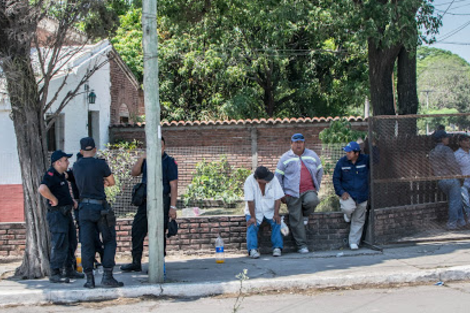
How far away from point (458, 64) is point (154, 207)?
9522 cm

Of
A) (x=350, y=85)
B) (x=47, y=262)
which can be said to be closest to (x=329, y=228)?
(x=47, y=262)

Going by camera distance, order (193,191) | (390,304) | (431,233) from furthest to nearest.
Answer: (193,191) < (431,233) < (390,304)

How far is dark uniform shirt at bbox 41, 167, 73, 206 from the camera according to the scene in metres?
6.80

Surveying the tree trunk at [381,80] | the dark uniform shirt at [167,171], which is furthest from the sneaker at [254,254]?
the tree trunk at [381,80]

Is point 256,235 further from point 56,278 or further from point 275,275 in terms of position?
point 56,278

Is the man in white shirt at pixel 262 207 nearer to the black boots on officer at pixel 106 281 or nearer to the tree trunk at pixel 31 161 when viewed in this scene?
Answer: the black boots on officer at pixel 106 281

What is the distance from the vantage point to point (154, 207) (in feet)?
21.6

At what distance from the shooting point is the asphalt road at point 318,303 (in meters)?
5.72

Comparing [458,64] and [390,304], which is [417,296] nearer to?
[390,304]

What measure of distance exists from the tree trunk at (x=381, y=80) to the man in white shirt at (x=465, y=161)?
2.17 meters

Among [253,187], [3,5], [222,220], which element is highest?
[3,5]

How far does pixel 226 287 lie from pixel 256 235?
186 centimetres

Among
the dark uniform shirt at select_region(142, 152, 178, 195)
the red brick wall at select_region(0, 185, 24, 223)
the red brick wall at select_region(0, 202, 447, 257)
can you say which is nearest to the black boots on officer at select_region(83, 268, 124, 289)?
the dark uniform shirt at select_region(142, 152, 178, 195)

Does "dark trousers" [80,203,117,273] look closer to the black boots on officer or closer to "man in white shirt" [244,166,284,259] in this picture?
the black boots on officer
